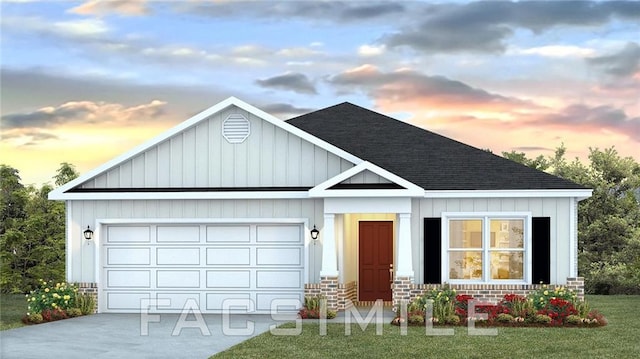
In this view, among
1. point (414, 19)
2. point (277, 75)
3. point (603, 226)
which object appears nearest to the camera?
point (414, 19)

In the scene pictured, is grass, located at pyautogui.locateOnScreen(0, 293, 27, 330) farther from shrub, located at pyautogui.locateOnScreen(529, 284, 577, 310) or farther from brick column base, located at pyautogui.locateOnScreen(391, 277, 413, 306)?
shrub, located at pyautogui.locateOnScreen(529, 284, 577, 310)

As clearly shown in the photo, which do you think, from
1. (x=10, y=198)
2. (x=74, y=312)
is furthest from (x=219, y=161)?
(x=10, y=198)

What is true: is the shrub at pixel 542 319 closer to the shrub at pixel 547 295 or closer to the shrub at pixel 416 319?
the shrub at pixel 547 295

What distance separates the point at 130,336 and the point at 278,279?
5.03 m

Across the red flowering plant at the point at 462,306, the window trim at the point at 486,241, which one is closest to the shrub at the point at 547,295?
the window trim at the point at 486,241

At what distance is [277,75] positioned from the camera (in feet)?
96.7

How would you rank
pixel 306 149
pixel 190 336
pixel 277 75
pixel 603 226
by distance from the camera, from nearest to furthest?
pixel 190 336, pixel 306 149, pixel 277 75, pixel 603 226

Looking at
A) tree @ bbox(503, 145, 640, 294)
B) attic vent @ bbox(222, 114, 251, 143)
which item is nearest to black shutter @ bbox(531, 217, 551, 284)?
attic vent @ bbox(222, 114, 251, 143)

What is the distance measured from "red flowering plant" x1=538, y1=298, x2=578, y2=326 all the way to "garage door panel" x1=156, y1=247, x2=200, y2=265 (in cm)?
837

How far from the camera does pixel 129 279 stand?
21.8 m

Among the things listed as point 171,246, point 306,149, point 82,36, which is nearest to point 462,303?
point 306,149

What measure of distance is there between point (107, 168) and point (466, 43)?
12499mm

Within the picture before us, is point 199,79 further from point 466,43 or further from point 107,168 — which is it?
point 466,43

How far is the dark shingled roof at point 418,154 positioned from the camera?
69.8 feet
